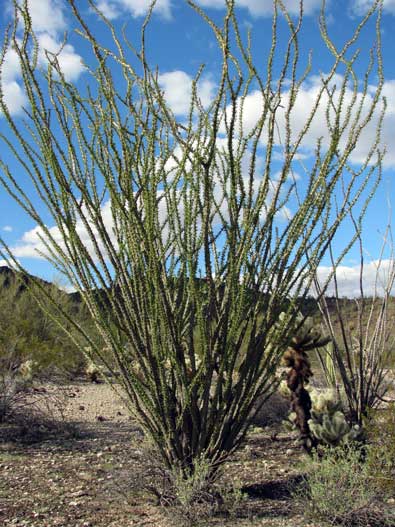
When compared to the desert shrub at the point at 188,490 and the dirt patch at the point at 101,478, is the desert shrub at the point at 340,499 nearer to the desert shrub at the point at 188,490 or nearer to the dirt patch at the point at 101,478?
the dirt patch at the point at 101,478

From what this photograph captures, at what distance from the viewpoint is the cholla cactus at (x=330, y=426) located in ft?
16.5

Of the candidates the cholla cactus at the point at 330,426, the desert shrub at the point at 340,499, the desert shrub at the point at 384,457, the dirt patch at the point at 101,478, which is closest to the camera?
the desert shrub at the point at 340,499

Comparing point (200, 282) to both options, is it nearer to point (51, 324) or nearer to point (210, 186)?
point (210, 186)

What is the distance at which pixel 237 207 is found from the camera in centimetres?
396

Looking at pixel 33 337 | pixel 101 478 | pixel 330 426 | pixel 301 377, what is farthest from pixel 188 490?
pixel 33 337

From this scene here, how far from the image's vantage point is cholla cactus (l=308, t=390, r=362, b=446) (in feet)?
16.5

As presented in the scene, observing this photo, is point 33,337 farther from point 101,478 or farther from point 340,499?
point 340,499

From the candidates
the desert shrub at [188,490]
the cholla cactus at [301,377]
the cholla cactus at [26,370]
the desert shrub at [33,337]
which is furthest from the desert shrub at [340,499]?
the desert shrub at [33,337]

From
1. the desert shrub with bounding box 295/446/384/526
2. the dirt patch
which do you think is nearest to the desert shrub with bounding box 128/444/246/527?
the dirt patch

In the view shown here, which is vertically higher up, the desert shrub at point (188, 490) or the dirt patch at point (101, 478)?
the desert shrub at point (188, 490)

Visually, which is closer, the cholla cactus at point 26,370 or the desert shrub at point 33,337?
the cholla cactus at point 26,370

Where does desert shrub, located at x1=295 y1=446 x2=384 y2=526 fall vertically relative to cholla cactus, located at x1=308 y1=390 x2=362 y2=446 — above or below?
below

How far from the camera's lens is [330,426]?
16.6 ft

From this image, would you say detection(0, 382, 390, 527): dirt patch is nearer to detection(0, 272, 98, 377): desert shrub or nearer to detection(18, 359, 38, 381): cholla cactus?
detection(18, 359, 38, 381): cholla cactus
